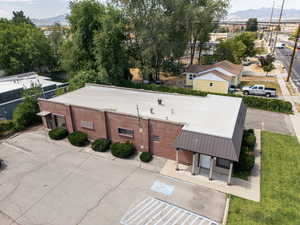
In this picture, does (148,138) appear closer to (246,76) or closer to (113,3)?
(113,3)

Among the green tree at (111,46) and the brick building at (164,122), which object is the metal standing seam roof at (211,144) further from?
the green tree at (111,46)

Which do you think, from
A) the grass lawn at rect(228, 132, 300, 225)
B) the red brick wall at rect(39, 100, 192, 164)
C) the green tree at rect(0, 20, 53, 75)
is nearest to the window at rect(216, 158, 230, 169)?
the red brick wall at rect(39, 100, 192, 164)

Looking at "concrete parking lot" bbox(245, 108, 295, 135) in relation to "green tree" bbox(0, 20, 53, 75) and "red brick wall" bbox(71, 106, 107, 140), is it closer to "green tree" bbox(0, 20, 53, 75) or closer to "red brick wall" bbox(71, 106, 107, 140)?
"red brick wall" bbox(71, 106, 107, 140)

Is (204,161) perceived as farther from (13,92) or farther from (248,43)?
(248,43)

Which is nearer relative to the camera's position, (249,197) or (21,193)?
(249,197)

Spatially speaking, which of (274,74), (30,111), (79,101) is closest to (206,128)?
(79,101)

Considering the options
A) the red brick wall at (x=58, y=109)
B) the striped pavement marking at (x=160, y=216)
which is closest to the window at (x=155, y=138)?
the striped pavement marking at (x=160, y=216)

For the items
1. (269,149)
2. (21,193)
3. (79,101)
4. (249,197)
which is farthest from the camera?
(79,101)
